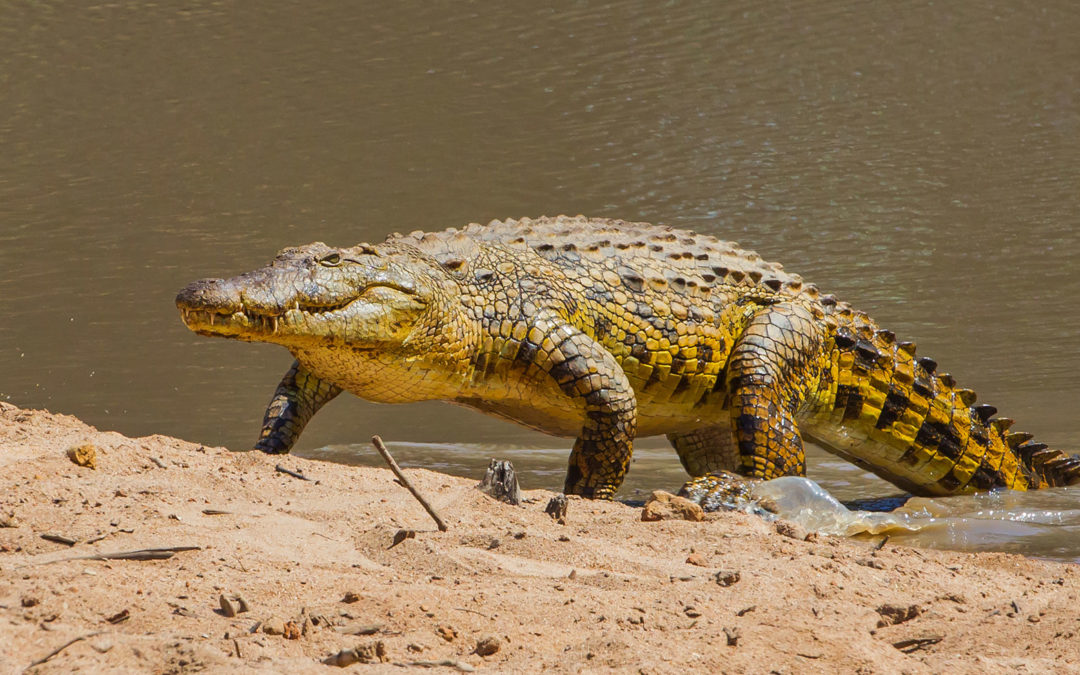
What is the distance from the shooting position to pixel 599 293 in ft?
18.2

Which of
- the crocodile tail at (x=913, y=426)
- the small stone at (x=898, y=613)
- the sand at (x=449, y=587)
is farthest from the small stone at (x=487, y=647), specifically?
the crocodile tail at (x=913, y=426)

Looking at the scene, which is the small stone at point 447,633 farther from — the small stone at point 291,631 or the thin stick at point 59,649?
the thin stick at point 59,649

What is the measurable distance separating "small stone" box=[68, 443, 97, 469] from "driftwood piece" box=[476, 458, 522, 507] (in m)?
1.33

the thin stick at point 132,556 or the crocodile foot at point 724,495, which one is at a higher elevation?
the crocodile foot at point 724,495

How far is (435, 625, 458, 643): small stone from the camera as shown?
2832 mm

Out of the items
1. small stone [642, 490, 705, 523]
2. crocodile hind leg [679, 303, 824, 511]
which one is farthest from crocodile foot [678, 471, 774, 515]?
small stone [642, 490, 705, 523]

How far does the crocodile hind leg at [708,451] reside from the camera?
20.7 ft

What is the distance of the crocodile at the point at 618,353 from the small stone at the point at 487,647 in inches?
80.7

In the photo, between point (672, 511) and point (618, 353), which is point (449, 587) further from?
point (618, 353)

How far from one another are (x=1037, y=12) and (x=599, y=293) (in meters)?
13.1

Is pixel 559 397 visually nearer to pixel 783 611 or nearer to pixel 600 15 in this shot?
pixel 783 611

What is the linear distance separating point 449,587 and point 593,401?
2093 millimetres

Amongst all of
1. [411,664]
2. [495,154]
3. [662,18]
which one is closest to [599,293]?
[411,664]

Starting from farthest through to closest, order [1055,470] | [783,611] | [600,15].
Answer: [600,15] → [1055,470] → [783,611]
